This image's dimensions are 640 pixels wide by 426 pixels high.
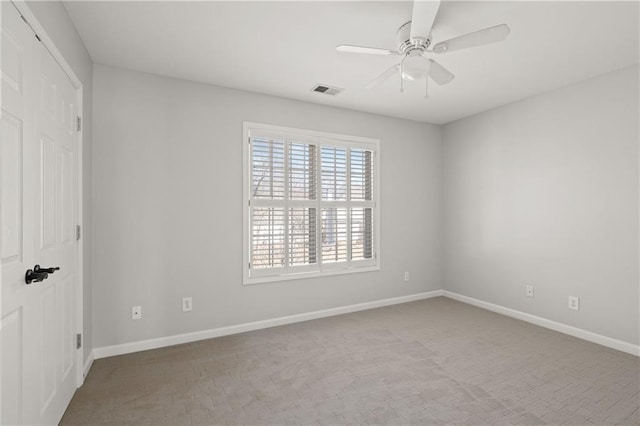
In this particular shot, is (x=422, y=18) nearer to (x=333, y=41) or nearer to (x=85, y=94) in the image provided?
(x=333, y=41)

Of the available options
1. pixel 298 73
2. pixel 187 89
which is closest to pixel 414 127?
pixel 298 73

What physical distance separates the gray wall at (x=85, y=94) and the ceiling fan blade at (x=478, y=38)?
2.31 metres

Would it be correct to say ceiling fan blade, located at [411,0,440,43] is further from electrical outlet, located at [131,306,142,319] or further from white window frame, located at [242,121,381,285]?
electrical outlet, located at [131,306,142,319]

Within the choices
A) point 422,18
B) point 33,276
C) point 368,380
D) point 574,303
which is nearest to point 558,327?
point 574,303

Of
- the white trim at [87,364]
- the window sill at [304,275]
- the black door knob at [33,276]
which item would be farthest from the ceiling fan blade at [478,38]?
the white trim at [87,364]

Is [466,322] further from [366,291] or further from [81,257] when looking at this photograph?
[81,257]

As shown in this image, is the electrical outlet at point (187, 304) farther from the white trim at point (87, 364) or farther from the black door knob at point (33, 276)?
the black door knob at point (33, 276)

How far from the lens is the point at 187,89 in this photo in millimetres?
3244

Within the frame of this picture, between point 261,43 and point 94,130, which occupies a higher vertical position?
point 261,43

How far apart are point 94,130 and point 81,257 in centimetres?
113

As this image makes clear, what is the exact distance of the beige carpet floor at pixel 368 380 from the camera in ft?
6.81

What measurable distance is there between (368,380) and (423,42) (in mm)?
2387

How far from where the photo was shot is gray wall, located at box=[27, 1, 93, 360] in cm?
203

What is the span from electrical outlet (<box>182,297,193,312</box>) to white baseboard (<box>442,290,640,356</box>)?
11.7 ft
